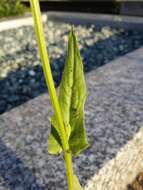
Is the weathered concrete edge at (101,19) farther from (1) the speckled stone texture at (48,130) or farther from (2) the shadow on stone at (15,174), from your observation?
(2) the shadow on stone at (15,174)

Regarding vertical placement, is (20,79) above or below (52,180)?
below

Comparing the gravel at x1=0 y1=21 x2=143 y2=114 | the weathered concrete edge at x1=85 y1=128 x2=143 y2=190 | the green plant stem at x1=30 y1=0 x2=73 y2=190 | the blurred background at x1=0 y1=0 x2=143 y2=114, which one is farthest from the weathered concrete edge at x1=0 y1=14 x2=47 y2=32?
the green plant stem at x1=30 y1=0 x2=73 y2=190

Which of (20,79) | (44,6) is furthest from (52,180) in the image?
(44,6)

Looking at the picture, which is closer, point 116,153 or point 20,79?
point 116,153

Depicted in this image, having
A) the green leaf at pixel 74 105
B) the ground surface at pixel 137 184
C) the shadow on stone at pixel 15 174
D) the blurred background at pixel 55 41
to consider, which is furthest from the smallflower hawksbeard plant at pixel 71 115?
the blurred background at pixel 55 41

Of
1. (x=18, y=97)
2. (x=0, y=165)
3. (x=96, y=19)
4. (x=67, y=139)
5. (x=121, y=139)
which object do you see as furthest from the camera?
(x=96, y=19)

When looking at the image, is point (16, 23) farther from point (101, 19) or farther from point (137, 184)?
point (137, 184)

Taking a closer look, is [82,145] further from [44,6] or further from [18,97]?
[44,6]
